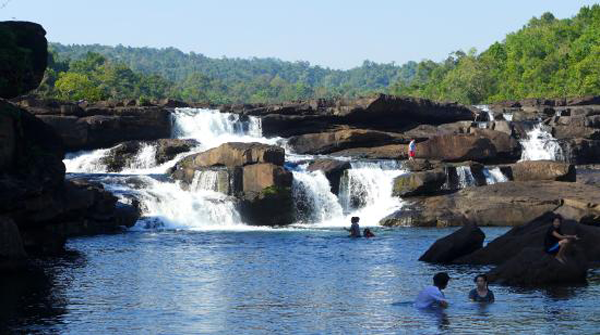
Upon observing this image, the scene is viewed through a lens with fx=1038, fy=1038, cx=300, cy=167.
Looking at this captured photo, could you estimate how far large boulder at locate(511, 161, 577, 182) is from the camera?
204 feet

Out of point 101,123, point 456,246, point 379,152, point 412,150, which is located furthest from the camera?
point 379,152

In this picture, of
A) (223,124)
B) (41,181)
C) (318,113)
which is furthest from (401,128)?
(41,181)

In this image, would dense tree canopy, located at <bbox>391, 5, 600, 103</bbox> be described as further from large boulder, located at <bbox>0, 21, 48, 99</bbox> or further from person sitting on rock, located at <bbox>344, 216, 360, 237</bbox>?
large boulder, located at <bbox>0, 21, 48, 99</bbox>

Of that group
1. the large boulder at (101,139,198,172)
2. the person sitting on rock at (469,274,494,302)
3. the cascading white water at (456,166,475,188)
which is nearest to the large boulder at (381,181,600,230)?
the cascading white water at (456,166,475,188)

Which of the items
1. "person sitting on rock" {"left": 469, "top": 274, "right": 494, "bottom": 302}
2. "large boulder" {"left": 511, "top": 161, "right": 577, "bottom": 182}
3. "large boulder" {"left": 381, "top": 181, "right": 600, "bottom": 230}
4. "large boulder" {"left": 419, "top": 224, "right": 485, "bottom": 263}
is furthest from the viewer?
"large boulder" {"left": 511, "top": 161, "right": 577, "bottom": 182}

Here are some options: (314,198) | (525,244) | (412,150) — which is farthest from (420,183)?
(525,244)

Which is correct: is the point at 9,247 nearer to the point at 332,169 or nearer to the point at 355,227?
the point at 355,227

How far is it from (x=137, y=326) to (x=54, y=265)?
13.7 meters

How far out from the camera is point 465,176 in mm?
63781

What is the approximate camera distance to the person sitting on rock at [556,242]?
31.2 m

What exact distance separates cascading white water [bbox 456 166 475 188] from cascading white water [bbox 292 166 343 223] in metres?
7.79

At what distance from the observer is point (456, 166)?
2509 inches

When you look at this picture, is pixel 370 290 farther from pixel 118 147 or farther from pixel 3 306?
pixel 118 147

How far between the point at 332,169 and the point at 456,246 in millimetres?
25634
